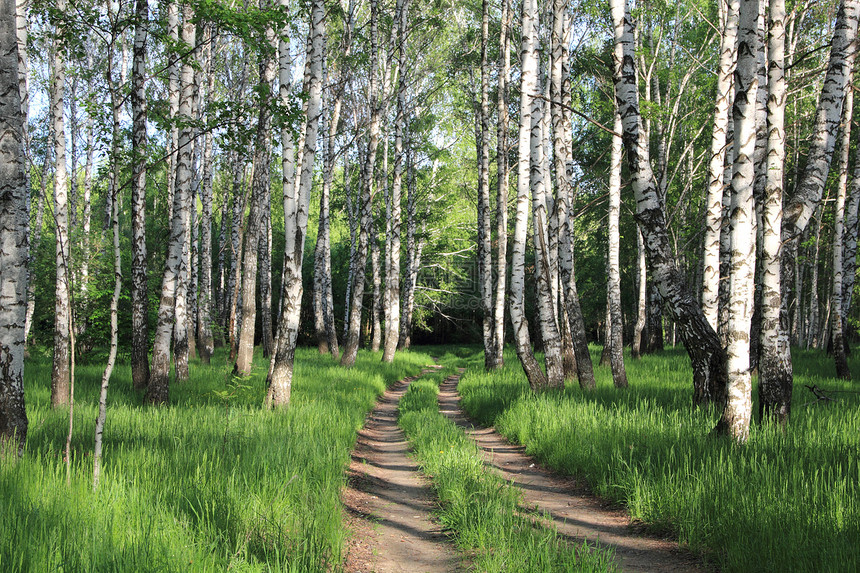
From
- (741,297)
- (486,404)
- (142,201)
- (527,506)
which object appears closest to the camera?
(527,506)

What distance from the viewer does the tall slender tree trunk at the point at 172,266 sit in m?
8.80

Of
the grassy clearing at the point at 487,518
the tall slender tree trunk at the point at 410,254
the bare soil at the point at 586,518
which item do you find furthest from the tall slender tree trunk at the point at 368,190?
the grassy clearing at the point at 487,518

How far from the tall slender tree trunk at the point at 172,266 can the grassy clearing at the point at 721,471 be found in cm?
558

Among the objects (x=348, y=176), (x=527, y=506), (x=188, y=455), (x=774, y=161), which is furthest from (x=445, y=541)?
(x=348, y=176)

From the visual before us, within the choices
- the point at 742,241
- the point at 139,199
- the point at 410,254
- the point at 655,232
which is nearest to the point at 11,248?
the point at 139,199

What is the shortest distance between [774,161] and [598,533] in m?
4.48

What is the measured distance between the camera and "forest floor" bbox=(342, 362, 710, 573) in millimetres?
3885

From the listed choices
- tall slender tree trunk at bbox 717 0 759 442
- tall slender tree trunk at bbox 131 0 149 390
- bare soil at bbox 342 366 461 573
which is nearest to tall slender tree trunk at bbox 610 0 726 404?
tall slender tree trunk at bbox 717 0 759 442

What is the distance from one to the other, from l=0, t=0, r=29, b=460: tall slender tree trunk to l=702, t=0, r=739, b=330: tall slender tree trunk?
934 cm

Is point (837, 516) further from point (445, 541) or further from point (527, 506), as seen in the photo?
point (445, 541)

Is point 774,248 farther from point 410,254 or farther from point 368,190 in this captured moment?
point 410,254

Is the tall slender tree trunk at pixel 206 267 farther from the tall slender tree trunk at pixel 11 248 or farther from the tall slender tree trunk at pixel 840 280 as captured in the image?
the tall slender tree trunk at pixel 840 280

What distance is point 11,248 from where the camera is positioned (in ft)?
15.3

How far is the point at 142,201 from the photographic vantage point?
366 inches
